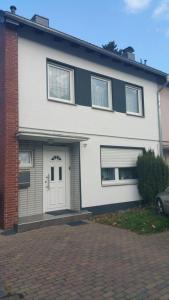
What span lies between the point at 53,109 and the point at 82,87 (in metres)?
1.82

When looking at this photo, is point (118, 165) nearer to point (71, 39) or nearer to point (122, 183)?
point (122, 183)

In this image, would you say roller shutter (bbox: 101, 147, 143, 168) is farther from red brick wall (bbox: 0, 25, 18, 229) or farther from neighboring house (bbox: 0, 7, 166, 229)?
red brick wall (bbox: 0, 25, 18, 229)

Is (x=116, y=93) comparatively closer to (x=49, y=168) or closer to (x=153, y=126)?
(x=153, y=126)

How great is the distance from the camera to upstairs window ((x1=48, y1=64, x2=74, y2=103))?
11.3 metres

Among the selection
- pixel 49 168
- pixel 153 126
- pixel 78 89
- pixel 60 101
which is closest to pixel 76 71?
pixel 78 89

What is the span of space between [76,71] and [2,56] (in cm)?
305

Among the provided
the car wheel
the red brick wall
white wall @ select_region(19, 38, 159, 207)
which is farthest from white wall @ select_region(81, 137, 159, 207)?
the red brick wall

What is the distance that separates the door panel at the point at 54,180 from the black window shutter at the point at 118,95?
11.1ft

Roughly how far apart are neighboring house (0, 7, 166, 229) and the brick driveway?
83.3 inches

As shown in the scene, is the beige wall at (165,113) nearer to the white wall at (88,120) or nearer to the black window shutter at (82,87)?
the white wall at (88,120)

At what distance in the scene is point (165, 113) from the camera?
1692 cm

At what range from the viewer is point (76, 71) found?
12.1 metres

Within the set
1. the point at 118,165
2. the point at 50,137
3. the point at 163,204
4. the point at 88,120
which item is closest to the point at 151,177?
the point at 118,165

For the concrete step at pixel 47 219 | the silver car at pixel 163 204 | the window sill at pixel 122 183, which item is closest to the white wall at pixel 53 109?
the window sill at pixel 122 183
